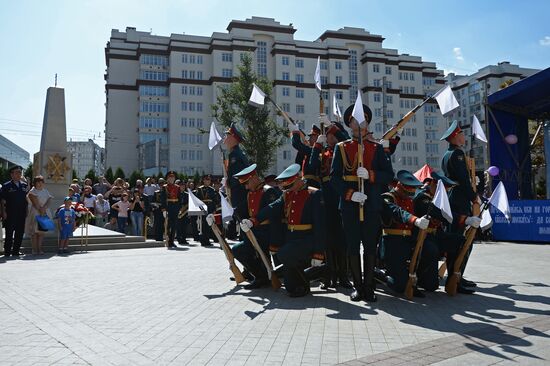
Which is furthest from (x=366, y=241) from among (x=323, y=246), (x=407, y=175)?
(x=407, y=175)

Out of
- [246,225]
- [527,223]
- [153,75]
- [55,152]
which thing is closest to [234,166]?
[246,225]

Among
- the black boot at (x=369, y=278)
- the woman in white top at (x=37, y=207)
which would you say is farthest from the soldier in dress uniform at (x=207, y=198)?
the black boot at (x=369, y=278)

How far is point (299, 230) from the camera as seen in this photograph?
664 centimetres

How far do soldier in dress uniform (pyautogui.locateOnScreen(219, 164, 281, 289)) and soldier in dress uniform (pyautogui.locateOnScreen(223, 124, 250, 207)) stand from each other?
1.51ft

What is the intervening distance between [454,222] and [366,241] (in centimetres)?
178

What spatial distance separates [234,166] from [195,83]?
204ft

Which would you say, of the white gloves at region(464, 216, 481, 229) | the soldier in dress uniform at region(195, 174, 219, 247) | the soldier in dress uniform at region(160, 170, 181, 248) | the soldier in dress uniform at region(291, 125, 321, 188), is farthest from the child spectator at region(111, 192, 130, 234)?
the white gloves at region(464, 216, 481, 229)

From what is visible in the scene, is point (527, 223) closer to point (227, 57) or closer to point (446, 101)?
point (446, 101)

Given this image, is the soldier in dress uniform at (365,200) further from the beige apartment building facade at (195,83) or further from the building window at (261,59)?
the building window at (261,59)

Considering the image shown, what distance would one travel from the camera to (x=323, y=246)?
Answer: 21.5 ft

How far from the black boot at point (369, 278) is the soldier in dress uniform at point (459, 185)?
164cm

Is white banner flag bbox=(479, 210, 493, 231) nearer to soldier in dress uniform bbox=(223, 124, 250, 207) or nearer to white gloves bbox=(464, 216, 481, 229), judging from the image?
white gloves bbox=(464, 216, 481, 229)

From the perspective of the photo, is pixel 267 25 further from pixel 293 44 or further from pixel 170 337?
pixel 170 337

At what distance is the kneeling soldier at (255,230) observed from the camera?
724cm
